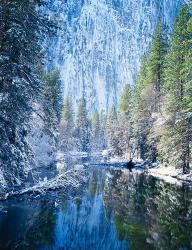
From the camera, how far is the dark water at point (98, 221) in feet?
43.6

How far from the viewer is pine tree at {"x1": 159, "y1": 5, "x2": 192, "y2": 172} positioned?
31.5m

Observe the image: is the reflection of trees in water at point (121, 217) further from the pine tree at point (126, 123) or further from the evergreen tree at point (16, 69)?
the pine tree at point (126, 123)

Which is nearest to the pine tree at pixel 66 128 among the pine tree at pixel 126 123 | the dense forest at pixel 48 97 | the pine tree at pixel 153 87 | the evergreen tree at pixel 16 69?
the dense forest at pixel 48 97

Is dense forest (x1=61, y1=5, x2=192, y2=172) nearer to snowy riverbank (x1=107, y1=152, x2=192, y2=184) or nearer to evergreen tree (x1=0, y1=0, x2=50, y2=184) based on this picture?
snowy riverbank (x1=107, y1=152, x2=192, y2=184)

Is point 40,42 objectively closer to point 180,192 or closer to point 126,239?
point 126,239

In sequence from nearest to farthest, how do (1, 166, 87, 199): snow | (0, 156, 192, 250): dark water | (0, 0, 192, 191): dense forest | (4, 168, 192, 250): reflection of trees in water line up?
1. (0, 156, 192, 250): dark water
2. (4, 168, 192, 250): reflection of trees in water
3. (0, 0, 192, 191): dense forest
4. (1, 166, 87, 199): snow

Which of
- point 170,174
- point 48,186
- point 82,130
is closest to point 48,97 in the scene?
point 48,186

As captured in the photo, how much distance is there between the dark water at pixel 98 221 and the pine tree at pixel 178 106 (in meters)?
8.16

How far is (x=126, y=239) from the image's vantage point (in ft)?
45.3

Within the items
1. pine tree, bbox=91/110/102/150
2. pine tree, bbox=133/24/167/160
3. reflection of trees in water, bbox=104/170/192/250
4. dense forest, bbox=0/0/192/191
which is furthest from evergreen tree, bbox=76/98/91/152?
reflection of trees in water, bbox=104/170/192/250

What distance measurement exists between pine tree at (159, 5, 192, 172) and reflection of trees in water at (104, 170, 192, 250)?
503 cm

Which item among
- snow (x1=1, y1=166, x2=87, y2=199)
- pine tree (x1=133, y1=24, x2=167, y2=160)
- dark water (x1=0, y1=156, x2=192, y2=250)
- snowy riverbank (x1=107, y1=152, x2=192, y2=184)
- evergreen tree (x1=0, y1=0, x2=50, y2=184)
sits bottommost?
dark water (x1=0, y1=156, x2=192, y2=250)

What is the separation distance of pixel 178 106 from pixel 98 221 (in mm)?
19920

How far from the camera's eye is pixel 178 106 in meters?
34.0
